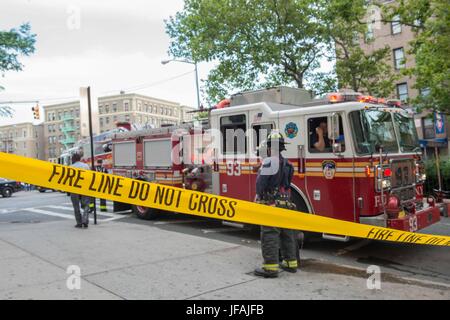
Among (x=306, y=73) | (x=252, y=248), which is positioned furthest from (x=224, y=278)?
(x=306, y=73)

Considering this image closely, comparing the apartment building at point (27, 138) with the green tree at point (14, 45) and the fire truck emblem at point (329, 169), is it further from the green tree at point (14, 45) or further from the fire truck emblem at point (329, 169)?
the fire truck emblem at point (329, 169)

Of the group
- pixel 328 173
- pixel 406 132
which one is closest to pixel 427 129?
pixel 406 132

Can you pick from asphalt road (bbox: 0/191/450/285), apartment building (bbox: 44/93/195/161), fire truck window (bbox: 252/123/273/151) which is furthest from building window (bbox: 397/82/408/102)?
apartment building (bbox: 44/93/195/161)

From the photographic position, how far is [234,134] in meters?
8.07

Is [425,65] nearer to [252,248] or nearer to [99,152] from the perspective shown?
[252,248]

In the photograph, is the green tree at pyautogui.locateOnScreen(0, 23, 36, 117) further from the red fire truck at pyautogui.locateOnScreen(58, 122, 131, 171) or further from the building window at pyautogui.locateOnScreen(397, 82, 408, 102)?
the building window at pyautogui.locateOnScreen(397, 82, 408, 102)

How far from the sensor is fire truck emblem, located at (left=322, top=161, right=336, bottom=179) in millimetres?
6609

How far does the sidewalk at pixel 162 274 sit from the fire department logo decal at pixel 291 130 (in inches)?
81.3

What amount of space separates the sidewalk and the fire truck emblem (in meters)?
1.47

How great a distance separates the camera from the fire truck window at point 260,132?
24.6ft

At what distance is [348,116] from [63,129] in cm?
8040

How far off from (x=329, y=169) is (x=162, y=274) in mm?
3127
